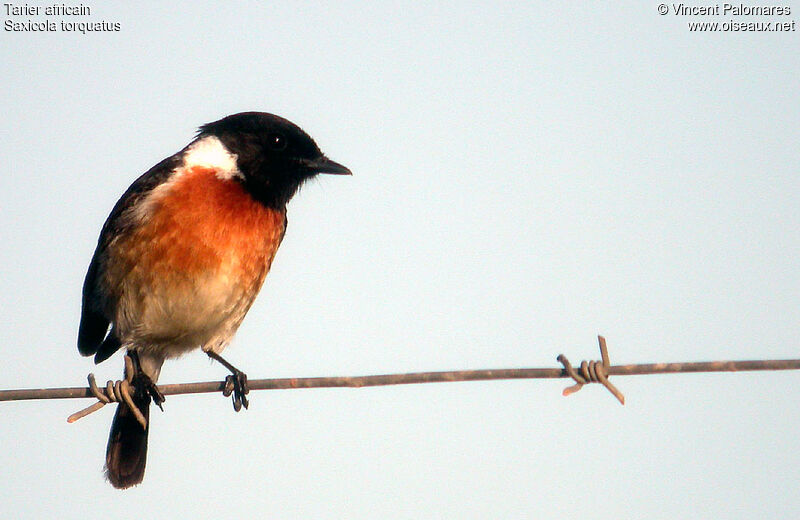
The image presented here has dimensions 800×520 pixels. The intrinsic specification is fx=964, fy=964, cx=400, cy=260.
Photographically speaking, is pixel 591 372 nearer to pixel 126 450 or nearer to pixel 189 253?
pixel 189 253

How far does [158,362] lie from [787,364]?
14.2ft

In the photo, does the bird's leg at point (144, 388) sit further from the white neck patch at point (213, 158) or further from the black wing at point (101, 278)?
the white neck patch at point (213, 158)

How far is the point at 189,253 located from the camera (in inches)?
219

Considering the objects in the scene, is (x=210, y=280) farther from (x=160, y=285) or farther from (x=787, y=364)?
(x=787, y=364)

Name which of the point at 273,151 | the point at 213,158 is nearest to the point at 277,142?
the point at 273,151

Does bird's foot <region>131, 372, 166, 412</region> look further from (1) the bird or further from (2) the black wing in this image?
(2) the black wing

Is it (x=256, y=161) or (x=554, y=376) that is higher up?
(x=256, y=161)

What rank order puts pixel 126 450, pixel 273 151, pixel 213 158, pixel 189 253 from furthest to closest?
1. pixel 273 151
2. pixel 213 158
3. pixel 126 450
4. pixel 189 253

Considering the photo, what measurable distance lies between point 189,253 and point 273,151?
A: 1176 mm

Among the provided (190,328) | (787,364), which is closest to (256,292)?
(190,328)

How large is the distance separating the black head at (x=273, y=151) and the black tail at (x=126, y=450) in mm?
1625

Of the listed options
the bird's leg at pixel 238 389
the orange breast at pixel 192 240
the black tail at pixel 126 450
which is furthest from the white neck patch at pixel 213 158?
the black tail at pixel 126 450

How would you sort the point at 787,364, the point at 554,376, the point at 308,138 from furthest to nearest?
the point at 308,138 → the point at 554,376 → the point at 787,364

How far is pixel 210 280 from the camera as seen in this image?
5.62 m
